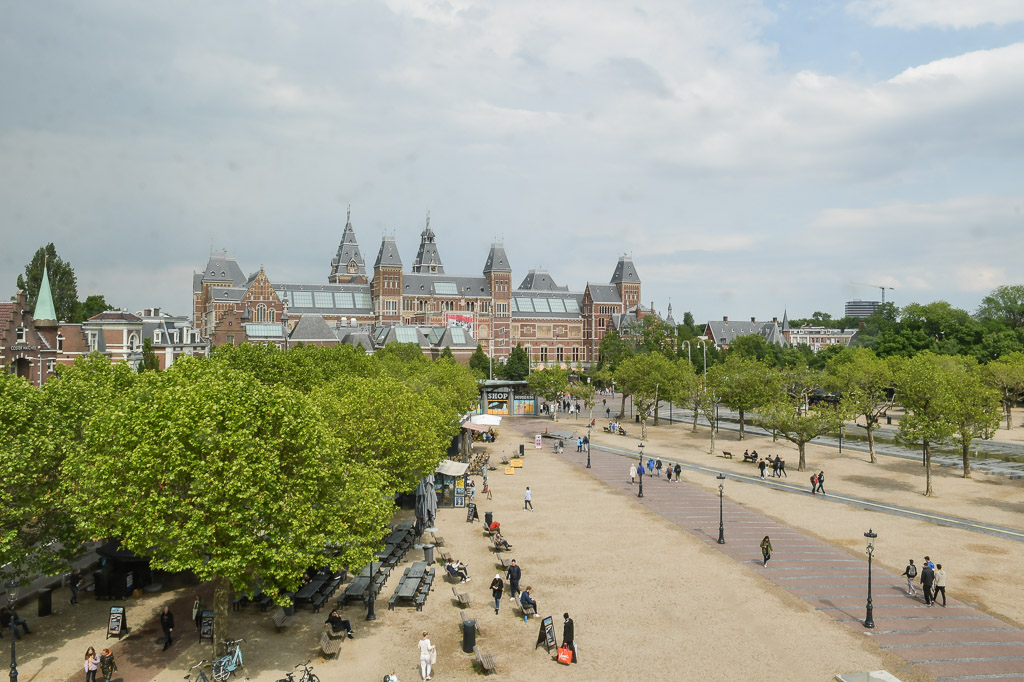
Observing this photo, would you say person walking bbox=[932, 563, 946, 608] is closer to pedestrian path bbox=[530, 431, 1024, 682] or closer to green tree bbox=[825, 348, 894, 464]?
pedestrian path bbox=[530, 431, 1024, 682]

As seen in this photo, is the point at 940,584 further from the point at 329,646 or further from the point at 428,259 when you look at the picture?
the point at 428,259

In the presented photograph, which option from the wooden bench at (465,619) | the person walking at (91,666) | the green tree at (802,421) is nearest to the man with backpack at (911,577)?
the wooden bench at (465,619)

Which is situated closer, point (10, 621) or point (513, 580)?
point (10, 621)

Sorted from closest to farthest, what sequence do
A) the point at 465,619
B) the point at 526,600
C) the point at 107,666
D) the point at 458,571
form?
the point at 107,666, the point at 465,619, the point at 526,600, the point at 458,571

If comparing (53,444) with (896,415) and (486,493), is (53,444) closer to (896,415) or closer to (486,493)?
(486,493)

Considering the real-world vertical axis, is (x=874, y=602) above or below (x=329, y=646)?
below

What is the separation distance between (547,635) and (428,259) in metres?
149

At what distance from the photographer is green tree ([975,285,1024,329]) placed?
11856 centimetres

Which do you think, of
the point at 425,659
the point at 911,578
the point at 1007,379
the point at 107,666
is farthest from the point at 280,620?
the point at 1007,379

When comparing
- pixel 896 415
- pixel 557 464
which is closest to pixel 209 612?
pixel 557 464

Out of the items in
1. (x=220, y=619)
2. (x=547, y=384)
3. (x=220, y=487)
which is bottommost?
(x=220, y=619)

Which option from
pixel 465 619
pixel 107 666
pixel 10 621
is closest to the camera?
pixel 107 666

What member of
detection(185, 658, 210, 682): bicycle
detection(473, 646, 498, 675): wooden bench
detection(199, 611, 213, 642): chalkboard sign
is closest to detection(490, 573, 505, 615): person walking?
detection(473, 646, 498, 675): wooden bench

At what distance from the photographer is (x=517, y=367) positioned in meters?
119
